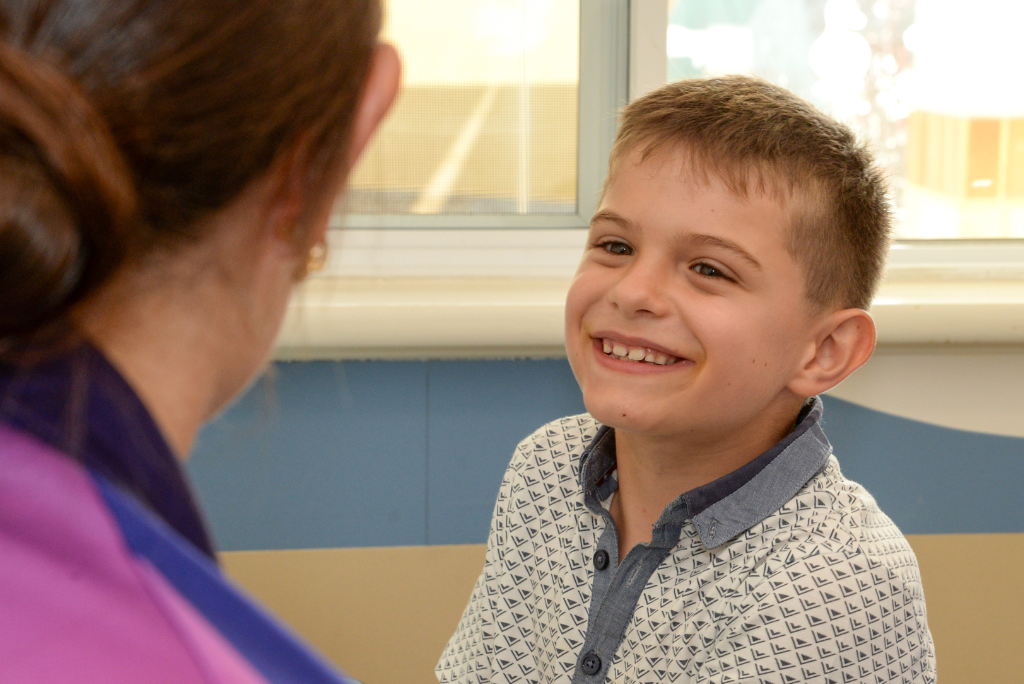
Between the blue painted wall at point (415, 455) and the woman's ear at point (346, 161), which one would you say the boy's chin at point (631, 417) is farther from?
the blue painted wall at point (415, 455)

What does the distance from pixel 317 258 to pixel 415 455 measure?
2.93 ft

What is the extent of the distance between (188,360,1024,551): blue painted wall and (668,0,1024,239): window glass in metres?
0.36

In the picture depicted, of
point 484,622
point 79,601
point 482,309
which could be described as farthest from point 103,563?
point 482,309

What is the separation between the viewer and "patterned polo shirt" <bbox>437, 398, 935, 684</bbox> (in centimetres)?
75

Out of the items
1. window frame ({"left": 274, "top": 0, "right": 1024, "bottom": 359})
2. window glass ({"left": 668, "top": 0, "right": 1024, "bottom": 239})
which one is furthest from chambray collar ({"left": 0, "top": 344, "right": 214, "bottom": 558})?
window glass ({"left": 668, "top": 0, "right": 1024, "bottom": 239})

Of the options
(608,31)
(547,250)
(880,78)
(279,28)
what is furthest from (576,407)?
(279,28)

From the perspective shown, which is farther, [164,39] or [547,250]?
[547,250]

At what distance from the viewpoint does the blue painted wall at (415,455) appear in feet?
4.43

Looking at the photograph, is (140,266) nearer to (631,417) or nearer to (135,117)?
(135,117)

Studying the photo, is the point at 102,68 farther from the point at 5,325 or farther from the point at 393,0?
the point at 393,0

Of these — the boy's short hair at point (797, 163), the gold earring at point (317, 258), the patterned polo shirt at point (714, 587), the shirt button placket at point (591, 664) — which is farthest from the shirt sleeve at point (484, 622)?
the gold earring at point (317, 258)

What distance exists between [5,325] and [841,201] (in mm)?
682

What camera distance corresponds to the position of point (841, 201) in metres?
0.83

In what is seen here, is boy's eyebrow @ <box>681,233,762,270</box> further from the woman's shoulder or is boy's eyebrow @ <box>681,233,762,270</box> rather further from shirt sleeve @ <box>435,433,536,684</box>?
the woman's shoulder
